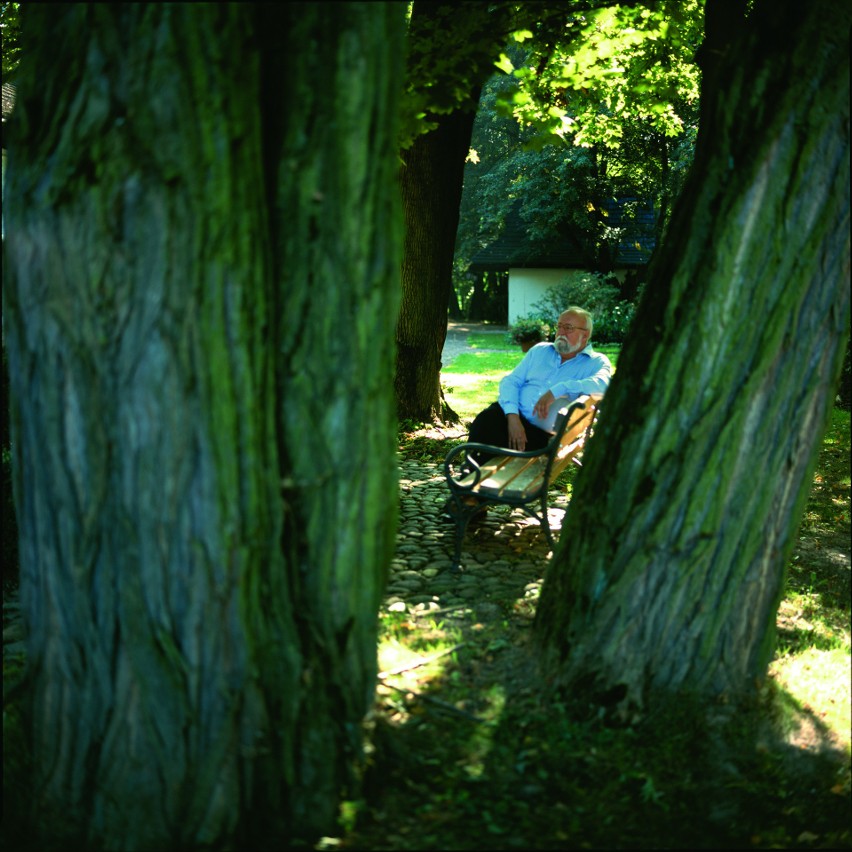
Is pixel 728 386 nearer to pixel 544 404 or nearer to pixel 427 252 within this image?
pixel 544 404

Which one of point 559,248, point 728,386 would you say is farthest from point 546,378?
point 559,248

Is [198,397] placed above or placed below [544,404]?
above

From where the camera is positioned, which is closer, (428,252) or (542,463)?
(542,463)

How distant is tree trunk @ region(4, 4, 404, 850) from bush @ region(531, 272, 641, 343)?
24.1 m

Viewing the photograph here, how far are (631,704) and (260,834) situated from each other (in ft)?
5.35

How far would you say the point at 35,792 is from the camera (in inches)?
120

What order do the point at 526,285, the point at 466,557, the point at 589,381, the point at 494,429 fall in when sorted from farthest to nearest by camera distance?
1. the point at 526,285
2. the point at 494,429
3. the point at 589,381
4. the point at 466,557

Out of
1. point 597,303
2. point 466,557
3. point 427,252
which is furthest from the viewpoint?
point 597,303

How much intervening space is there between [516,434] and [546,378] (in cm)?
52

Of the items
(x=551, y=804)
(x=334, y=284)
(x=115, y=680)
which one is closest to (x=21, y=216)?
(x=334, y=284)

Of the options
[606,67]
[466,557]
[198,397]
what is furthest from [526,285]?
[198,397]

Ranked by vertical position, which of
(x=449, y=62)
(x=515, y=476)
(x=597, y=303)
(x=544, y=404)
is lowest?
(x=515, y=476)

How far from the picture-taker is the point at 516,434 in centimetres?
676

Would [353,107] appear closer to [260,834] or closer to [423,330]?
[260,834]
